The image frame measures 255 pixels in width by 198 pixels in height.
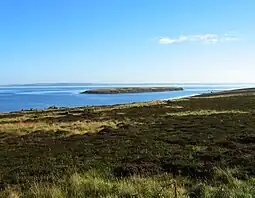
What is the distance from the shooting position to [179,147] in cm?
1733

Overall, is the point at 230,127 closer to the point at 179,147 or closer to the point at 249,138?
the point at 249,138

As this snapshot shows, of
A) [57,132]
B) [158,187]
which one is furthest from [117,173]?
[57,132]

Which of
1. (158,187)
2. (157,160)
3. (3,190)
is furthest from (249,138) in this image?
(3,190)

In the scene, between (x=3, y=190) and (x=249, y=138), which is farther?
(x=249, y=138)

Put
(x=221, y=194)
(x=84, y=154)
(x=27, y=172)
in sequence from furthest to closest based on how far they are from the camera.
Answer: (x=84, y=154) → (x=27, y=172) → (x=221, y=194)

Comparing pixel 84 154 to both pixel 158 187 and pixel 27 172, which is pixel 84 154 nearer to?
pixel 27 172

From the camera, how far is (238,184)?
902cm

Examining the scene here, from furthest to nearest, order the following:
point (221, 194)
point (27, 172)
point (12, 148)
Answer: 1. point (12, 148)
2. point (27, 172)
3. point (221, 194)

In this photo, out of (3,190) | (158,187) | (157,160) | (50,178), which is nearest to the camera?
(158,187)

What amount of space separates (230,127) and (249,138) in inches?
248

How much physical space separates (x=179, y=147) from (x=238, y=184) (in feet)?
27.3

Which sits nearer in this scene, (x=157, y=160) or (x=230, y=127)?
(x=157, y=160)

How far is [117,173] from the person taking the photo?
11.5 meters

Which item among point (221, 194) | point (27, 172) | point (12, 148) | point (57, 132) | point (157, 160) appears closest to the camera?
point (221, 194)
